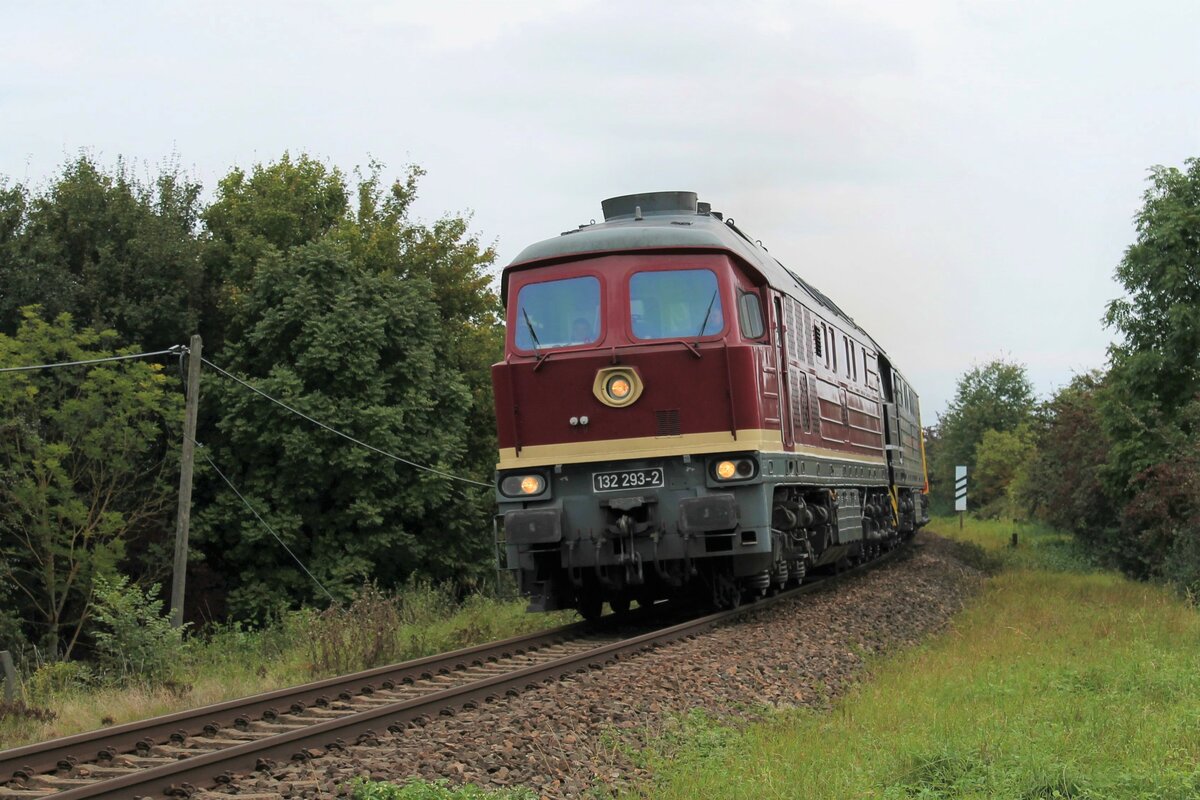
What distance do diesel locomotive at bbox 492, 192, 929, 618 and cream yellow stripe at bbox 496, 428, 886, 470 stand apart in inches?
0.5

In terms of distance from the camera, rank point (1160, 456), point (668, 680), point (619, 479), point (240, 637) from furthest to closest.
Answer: point (1160, 456), point (240, 637), point (619, 479), point (668, 680)

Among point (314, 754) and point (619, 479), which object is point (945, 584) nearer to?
point (619, 479)

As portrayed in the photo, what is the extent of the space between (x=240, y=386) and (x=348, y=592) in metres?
5.57

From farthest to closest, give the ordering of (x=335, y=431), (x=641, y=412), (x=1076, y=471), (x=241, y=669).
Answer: (x=1076, y=471) → (x=335, y=431) → (x=241, y=669) → (x=641, y=412)

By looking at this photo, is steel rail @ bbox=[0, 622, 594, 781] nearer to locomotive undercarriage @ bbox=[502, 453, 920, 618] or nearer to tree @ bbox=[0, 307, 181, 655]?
locomotive undercarriage @ bbox=[502, 453, 920, 618]

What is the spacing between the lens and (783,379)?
13469 mm

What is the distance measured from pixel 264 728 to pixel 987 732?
4397mm

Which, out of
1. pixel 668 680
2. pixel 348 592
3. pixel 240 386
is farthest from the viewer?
pixel 240 386

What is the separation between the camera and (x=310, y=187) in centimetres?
4494

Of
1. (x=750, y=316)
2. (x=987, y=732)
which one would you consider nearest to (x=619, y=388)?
(x=750, y=316)

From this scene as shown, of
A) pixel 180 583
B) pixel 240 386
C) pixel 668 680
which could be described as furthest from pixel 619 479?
pixel 240 386

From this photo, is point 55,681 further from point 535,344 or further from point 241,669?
point 535,344

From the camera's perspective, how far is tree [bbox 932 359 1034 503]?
87062 mm

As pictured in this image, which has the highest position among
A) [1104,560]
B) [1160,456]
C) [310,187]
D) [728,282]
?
[310,187]
